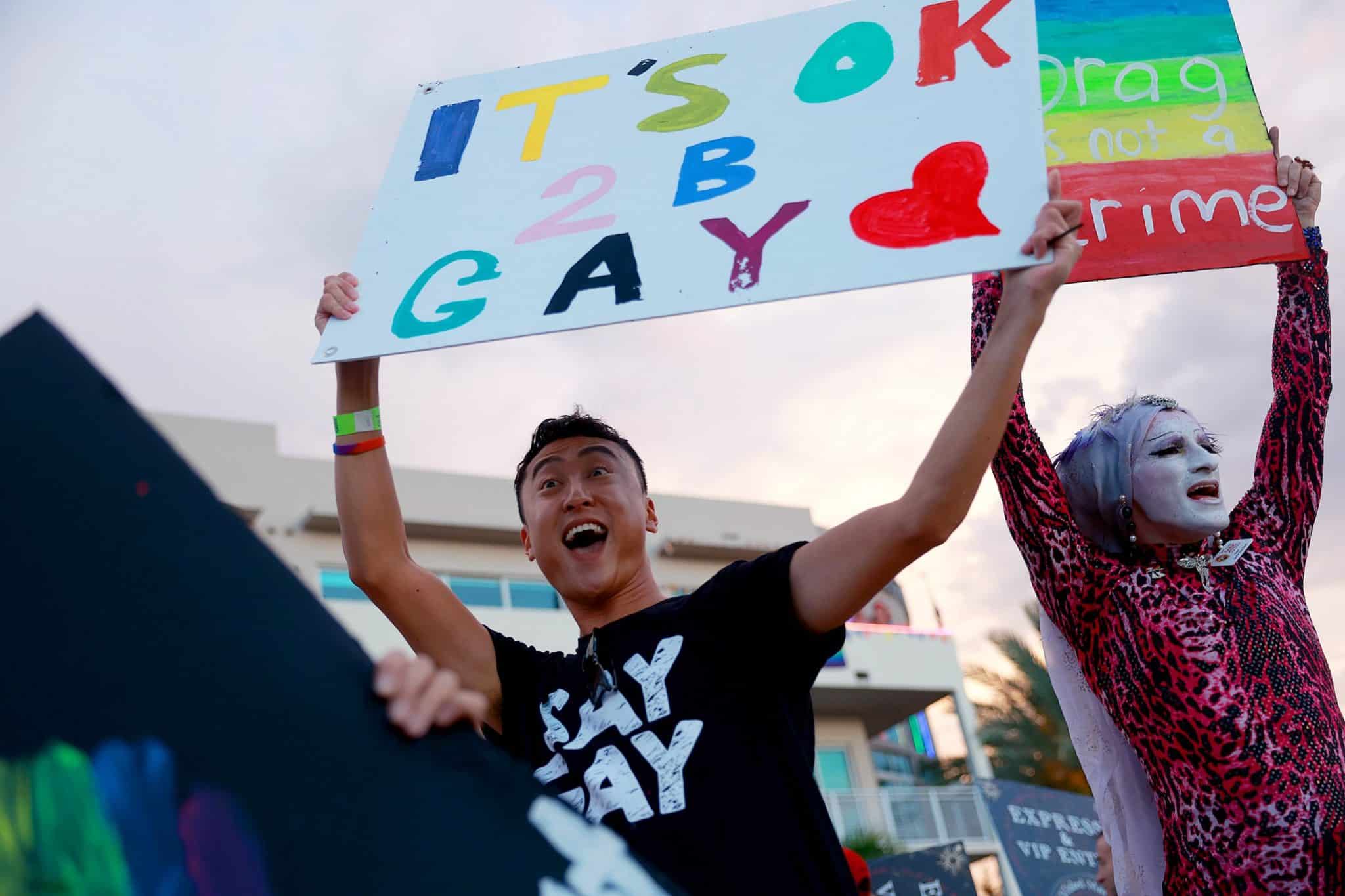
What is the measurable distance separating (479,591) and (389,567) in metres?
18.8

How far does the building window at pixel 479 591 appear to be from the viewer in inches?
811

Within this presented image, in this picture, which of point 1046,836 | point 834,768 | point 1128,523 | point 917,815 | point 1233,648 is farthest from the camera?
point 834,768

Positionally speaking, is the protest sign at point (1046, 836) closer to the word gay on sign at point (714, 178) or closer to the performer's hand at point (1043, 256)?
the word gay on sign at point (714, 178)

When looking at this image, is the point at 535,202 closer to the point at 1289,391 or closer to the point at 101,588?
the point at 101,588

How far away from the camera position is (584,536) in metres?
2.50

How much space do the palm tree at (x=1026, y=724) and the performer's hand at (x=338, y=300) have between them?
1994 cm

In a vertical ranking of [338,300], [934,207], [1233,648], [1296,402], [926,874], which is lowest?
[1233,648]

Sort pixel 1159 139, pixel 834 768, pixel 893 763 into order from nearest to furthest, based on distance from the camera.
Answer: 1. pixel 1159 139
2. pixel 834 768
3. pixel 893 763

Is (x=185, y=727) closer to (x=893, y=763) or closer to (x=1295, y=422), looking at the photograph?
(x=1295, y=422)

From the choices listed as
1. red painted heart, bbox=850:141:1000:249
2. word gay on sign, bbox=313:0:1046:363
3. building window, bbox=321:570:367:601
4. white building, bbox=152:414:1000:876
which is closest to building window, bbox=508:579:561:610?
white building, bbox=152:414:1000:876

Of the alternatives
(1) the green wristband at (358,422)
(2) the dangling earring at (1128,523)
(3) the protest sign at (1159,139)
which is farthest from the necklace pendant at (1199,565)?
(1) the green wristband at (358,422)

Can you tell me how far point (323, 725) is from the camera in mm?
1324

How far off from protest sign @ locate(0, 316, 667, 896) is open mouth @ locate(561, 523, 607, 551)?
1.11 metres

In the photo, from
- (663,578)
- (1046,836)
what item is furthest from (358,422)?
(663,578)
